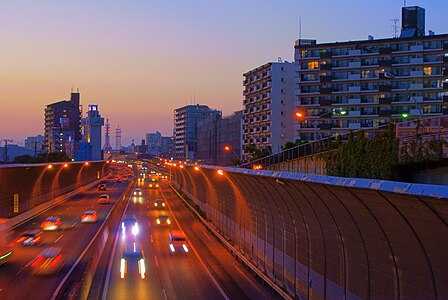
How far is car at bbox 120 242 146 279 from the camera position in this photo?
33375 mm

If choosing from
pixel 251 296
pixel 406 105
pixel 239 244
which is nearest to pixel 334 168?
pixel 251 296

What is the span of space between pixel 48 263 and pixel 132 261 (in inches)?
211

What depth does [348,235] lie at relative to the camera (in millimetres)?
18688

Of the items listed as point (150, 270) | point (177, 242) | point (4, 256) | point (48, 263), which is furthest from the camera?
point (177, 242)

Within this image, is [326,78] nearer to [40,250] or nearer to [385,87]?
[385,87]

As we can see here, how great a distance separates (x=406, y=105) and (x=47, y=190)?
5544 centimetres

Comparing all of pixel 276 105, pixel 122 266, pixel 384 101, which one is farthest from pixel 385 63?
pixel 122 266

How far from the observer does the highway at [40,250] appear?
92.3 ft

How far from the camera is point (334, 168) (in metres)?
24.5

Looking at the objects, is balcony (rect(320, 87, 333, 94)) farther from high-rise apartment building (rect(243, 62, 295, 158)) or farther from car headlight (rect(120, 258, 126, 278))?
car headlight (rect(120, 258, 126, 278))

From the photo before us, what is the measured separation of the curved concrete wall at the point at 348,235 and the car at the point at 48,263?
41.1ft

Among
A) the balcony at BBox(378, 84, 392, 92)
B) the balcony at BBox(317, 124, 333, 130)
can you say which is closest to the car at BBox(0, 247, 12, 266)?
the balcony at BBox(317, 124, 333, 130)

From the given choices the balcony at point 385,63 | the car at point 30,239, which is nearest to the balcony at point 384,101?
the balcony at point 385,63

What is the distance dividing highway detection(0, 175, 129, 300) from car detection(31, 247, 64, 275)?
1.21ft
